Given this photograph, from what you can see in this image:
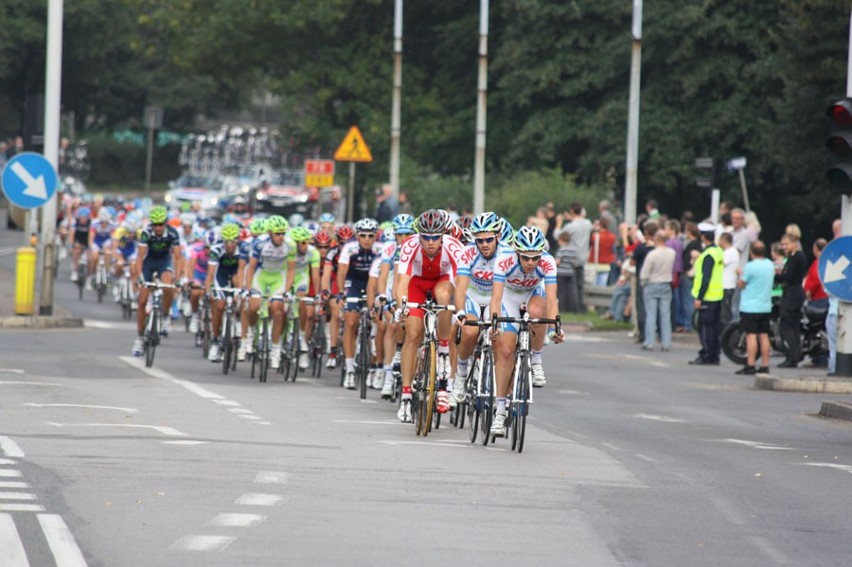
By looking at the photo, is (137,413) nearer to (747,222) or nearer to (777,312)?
(777,312)

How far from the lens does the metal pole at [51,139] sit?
1156 inches

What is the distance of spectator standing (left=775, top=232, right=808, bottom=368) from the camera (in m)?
24.4

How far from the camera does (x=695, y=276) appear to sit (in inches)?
1014

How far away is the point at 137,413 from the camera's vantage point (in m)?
15.9

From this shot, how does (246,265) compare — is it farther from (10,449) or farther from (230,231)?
(10,449)

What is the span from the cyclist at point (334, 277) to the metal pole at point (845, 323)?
5.14 m

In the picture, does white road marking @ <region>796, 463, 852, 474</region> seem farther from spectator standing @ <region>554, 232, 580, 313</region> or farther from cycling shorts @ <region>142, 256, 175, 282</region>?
spectator standing @ <region>554, 232, 580, 313</region>

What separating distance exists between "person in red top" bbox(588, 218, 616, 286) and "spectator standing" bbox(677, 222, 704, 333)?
351cm

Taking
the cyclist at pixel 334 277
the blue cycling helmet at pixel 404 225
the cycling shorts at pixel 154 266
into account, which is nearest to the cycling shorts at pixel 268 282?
the cyclist at pixel 334 277

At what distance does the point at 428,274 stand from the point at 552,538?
6.25 meters

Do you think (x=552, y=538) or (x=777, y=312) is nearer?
(x=552, y=538)

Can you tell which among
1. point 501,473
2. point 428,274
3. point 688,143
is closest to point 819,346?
point 428,274

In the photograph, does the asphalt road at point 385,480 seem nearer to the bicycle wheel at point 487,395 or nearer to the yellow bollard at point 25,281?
the bicycle wheel at point 487,395

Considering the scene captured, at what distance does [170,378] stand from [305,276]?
2.09 metres
